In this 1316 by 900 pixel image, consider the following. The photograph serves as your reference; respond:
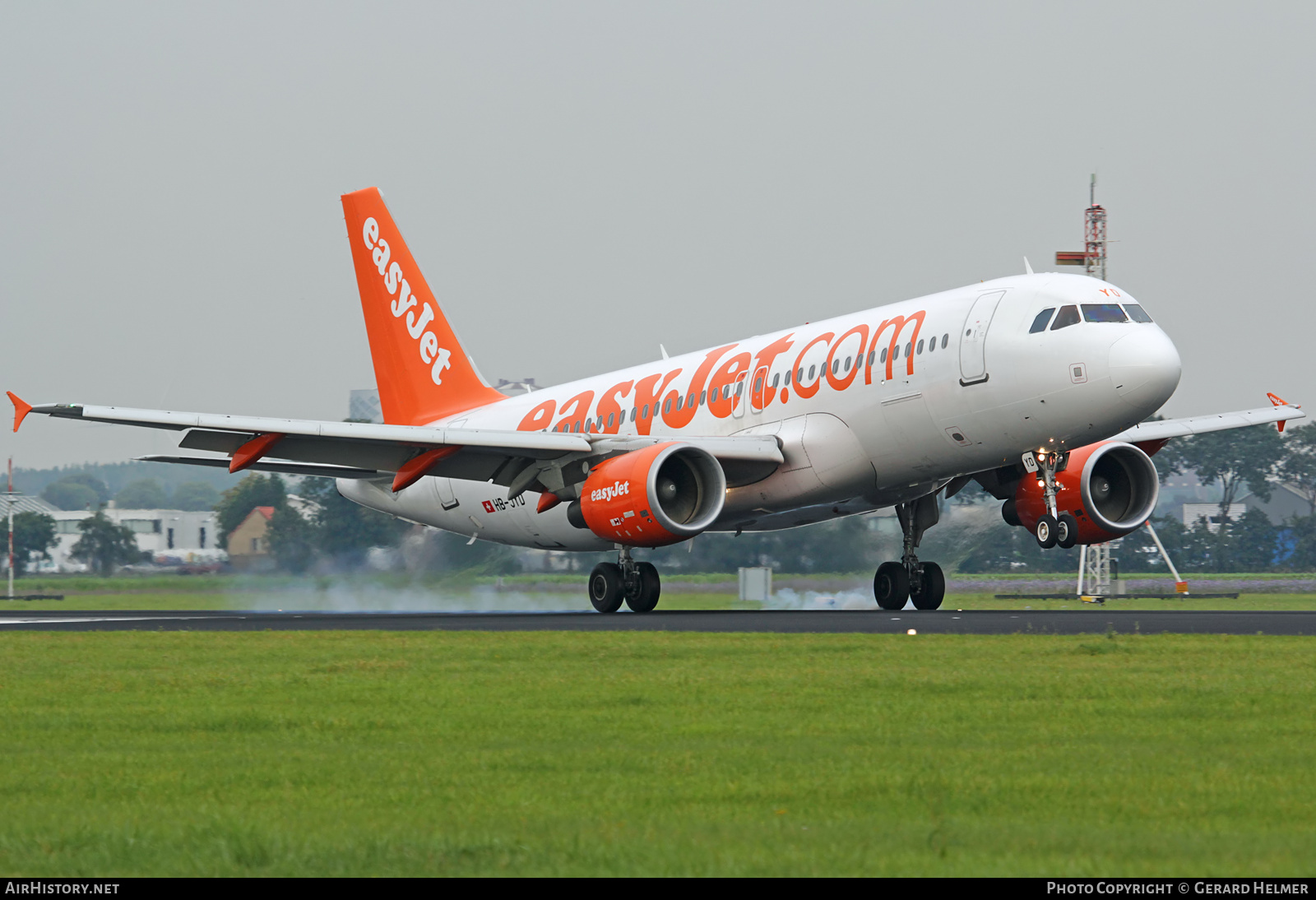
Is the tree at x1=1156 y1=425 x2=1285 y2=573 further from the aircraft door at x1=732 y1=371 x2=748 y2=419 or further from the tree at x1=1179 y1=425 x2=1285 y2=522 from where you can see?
the aircraft door at x1=732 y1=371 x2=748 y2=419

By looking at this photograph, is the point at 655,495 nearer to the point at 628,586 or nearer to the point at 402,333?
the point at 628,586

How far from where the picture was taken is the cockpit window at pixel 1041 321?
2419cm

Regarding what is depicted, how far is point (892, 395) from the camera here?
25422mm

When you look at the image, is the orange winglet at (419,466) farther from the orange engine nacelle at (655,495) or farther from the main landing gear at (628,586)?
the main landing gear at (628,586)

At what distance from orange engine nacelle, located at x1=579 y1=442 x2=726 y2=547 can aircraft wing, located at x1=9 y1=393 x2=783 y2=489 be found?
0.46m

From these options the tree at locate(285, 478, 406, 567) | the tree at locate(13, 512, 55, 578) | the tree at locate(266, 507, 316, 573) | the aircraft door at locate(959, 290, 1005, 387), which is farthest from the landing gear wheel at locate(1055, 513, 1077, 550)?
the tree at locate(13, 512, 55, 578)

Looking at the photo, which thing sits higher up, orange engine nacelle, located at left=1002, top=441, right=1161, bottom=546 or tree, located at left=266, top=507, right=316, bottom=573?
orange engine nacelle, located at left=1002, top=441, right=1161, bottom=546

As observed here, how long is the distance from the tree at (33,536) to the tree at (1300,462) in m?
63.4

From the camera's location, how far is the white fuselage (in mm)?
23844

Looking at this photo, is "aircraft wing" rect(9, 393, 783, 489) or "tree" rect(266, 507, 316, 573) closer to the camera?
"aircraft wing" rect(9, 393, 783, 489)

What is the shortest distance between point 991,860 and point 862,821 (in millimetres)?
891

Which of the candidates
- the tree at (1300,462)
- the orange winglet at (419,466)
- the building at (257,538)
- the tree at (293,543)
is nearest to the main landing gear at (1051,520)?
the orange winglet at (419,466)
